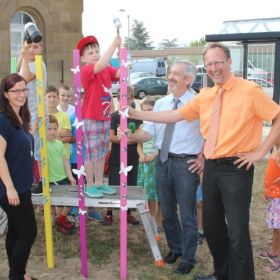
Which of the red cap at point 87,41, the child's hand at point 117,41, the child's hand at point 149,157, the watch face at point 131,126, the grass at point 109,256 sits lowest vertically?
the grass at point 109,256

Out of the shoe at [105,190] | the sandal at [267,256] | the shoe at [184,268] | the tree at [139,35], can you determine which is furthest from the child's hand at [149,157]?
the tree at [139,35]

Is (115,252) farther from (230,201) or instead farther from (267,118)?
(267,118)

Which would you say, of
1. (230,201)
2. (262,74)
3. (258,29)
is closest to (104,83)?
(230,201)

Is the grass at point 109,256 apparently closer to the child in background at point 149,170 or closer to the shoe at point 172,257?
the shoe at point 172,257

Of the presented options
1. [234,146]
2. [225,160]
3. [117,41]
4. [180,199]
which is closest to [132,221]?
[180,199]

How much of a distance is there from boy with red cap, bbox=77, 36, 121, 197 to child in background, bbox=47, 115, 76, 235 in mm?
744

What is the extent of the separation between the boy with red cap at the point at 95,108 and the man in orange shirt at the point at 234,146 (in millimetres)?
992

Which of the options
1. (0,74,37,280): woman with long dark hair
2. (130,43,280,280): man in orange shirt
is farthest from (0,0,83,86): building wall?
(130,43,280,280): man in orange shirt

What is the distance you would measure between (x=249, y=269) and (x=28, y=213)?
1.74 metres

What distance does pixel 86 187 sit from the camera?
166 inches

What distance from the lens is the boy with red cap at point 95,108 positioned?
387 centimetres

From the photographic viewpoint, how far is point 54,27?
43.0 feet

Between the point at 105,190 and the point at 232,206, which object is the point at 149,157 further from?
the point at 232,206

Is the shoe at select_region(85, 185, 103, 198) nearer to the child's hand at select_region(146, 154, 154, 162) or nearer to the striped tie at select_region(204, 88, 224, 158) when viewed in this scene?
the child's hand at select_region(146, 154, 154, 162)
